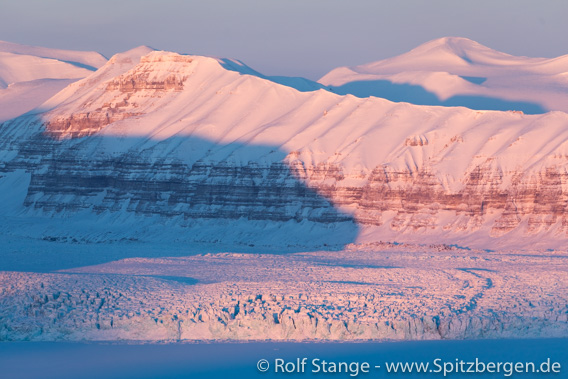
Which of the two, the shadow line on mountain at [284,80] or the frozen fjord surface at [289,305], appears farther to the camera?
the shadow line on mountain at [284,80]

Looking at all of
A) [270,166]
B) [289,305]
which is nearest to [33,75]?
[270,166]

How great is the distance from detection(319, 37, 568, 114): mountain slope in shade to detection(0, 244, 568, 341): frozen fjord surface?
93.6 meters

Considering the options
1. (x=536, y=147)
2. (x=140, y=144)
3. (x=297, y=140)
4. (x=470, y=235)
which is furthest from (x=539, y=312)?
(x=140, y=144)

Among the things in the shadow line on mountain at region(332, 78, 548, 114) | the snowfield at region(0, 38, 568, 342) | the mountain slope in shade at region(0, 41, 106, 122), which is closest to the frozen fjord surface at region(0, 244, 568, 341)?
the snowfield at region(0, 38, 568, 342)

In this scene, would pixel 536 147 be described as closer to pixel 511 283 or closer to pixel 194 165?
pixel 194 165

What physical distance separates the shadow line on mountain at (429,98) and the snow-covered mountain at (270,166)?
38038 millimetres

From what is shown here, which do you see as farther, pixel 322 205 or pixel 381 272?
pixel 322 205

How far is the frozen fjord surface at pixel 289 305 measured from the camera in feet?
104

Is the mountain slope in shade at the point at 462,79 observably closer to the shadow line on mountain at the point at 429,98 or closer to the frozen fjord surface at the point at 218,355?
the shadow line on mountain at the point at 429,98

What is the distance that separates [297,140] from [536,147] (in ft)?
63.2

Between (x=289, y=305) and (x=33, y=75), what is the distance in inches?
6236

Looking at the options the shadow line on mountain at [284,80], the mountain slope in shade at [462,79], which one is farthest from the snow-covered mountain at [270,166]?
the mountain slope in shade at [462,79]

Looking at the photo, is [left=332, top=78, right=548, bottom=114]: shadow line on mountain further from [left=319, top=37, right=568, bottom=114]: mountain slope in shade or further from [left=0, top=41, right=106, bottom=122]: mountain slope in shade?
[left=0, top=41, right=106, bottom=122]: mountain slope in shade

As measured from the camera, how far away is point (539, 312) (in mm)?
33125
